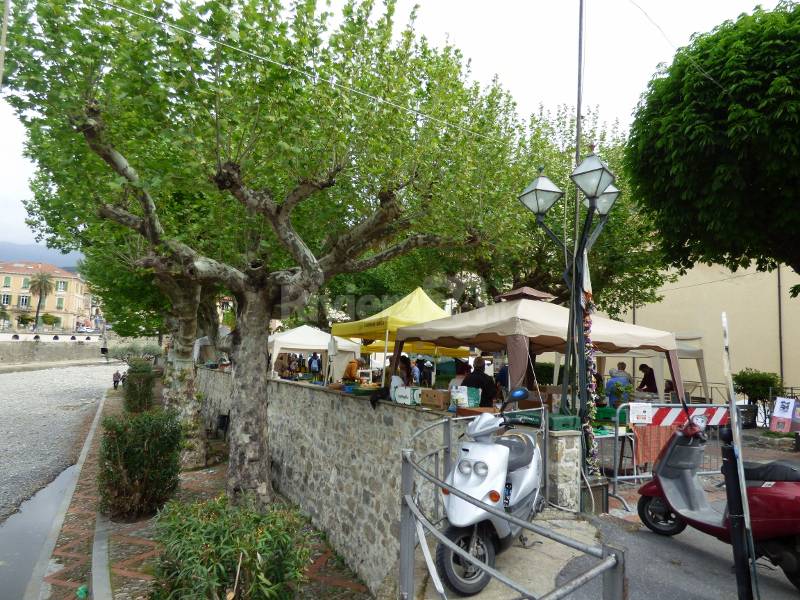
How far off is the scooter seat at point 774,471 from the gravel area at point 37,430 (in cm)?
1329

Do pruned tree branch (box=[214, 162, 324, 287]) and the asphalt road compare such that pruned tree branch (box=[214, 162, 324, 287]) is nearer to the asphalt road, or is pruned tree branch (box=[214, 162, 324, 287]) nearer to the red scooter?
the asphalt road

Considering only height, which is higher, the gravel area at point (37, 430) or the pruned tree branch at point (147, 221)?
the pruned tree branch at point (147, 221)

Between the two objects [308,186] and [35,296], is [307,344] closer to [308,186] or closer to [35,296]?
[308,186]

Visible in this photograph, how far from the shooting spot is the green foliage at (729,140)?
8.31m

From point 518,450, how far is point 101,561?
→ 22.4 feet

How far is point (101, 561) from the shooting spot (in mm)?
7793

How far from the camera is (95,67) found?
8.09 meters

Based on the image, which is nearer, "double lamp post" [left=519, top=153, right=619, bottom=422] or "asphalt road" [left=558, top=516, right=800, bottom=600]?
"asphalt road" [left=558, top=516, right=800, bottom=600]

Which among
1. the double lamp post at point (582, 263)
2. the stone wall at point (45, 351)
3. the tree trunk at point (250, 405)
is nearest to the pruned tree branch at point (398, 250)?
the tree trunk at point (250, 405)

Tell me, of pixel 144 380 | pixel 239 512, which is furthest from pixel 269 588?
pixel 144 380

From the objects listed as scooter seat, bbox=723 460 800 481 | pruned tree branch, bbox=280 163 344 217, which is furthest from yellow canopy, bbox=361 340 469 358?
scooter seat, bbox=723 460 800 481

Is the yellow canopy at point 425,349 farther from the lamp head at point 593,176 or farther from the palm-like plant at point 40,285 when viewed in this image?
the palm-like plant at point 40,285

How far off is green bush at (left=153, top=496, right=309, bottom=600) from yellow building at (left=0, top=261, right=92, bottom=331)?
340 feet

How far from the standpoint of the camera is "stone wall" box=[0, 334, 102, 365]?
52219 mm
